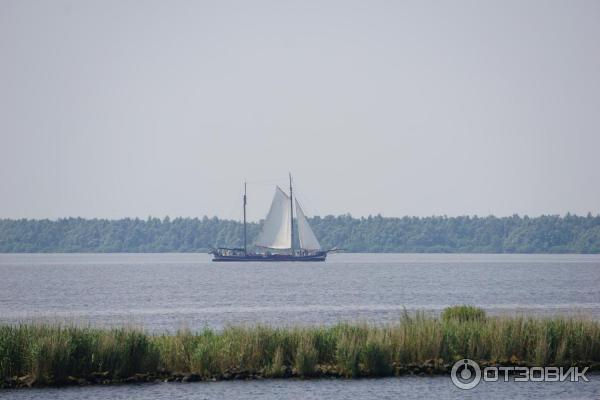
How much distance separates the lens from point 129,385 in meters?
28.8

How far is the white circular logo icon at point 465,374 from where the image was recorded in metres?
29.1

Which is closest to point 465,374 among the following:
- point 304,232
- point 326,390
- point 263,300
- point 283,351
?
point 326,390

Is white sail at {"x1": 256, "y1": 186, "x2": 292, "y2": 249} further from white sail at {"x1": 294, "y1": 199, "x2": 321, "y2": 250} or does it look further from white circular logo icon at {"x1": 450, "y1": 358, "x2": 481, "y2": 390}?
white circular logo icon at {"x1": 450, "y1": 358, "x2": 481, "y2": 390}

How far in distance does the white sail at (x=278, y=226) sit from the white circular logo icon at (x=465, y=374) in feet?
375

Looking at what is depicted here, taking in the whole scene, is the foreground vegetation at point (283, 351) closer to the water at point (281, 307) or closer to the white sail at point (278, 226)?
the water at point (281, 307)

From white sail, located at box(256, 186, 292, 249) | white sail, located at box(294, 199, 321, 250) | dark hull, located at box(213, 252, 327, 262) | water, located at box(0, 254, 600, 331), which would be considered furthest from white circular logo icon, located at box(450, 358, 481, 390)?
dark hull, located at box(213, 252, 327, 262)

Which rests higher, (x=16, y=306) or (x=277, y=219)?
(x=277, y=219)

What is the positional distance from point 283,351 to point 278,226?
117 meters

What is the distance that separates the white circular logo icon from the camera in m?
29.1

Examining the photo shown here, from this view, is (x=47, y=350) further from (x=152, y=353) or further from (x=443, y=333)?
(x=443, y=333)

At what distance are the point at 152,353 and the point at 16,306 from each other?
37.2 m

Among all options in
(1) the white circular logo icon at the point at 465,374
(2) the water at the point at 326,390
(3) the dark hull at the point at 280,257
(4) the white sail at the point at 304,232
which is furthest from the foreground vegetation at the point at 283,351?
(3) the dark hull at the point at 280,257

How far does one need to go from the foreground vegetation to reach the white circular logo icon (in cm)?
27

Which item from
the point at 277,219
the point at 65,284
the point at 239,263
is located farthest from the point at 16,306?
the point at 239,263
